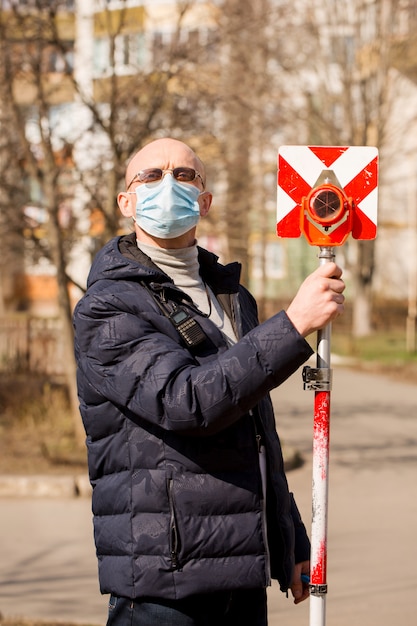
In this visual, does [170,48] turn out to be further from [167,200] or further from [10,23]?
[167,200]

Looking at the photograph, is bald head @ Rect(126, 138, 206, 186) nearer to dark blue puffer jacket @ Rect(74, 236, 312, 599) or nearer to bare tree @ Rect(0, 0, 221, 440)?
dark blue puffer jacket @ Rect(74, 236, 312, 599)

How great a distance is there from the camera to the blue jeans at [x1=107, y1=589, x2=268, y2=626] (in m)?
2.97

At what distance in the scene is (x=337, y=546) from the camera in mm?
7625

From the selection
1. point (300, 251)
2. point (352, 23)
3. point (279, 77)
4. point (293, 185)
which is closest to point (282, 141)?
point (279, 77)

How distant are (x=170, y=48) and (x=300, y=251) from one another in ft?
127

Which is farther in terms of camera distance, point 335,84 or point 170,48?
point 335,84

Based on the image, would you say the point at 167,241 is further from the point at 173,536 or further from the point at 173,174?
the point at 173,536

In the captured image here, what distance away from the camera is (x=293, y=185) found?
3.50 m

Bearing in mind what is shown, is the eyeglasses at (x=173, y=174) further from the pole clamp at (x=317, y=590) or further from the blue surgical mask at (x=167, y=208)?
the pole clamp at (x=317, y=590)

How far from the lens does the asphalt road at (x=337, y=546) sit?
608 centimetres

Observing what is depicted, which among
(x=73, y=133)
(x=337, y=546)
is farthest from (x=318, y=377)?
(x=73, y=133)

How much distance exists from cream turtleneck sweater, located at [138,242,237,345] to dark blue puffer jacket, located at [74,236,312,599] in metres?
0.10

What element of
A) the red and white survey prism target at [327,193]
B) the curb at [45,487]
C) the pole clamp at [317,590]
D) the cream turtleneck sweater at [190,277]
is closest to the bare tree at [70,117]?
the curb at [45,487]

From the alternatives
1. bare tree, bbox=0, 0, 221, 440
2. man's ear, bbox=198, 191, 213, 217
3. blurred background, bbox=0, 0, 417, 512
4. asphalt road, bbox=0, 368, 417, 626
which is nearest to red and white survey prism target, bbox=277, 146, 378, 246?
man's ear, bbox=198, 191, 213, 217
